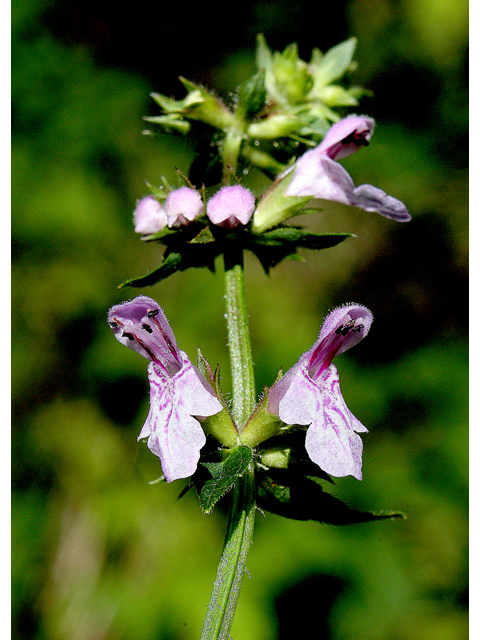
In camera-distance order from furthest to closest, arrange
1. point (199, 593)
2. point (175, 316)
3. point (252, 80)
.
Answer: point (175, 316) → point (199, 593) → point (252, 80)

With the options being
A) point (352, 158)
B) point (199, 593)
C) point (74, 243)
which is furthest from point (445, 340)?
point (74, 243)

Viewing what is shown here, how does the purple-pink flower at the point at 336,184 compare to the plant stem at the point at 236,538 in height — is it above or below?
above

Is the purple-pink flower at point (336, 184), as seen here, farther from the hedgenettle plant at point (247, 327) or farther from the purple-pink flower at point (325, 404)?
the purple-pink flower at point (325, 404)

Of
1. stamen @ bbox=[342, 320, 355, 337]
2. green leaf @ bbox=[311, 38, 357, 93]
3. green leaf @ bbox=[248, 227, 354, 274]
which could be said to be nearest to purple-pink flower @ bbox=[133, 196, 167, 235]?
green leaf @ bbox=[248, 227, 354, 274]

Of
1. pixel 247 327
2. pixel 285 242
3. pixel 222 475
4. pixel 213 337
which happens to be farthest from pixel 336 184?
pixel 213 337

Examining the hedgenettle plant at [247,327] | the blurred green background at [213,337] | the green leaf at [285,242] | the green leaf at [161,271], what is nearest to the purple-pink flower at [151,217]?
the hedgenettle plant at [247,327]

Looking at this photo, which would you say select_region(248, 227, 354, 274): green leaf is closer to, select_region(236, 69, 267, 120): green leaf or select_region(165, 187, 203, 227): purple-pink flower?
select_region(165, 187, 203, 227): purple-pink flower

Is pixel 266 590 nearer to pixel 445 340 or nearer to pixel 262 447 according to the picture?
pixel 262 447
